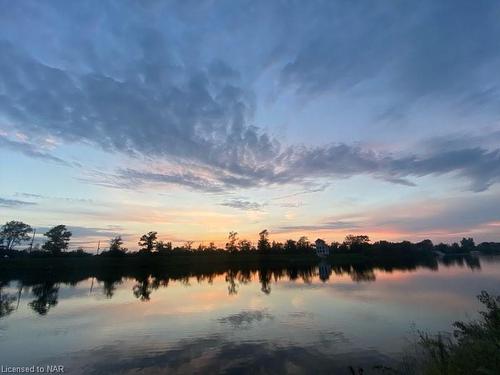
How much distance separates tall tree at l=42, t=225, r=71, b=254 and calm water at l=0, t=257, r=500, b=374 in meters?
102

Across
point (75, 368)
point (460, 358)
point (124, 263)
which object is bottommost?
point (75, 368)

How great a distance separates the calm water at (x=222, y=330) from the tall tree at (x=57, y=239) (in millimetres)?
101599

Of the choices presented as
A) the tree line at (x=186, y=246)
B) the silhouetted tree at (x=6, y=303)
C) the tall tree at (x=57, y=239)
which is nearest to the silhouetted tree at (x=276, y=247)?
the tree line at (x=186, y=246)

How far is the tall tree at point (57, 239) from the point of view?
131m

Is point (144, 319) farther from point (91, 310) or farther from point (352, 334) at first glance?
point (352, 334)

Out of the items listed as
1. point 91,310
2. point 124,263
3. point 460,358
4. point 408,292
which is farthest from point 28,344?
point 124,263

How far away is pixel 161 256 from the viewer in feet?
429

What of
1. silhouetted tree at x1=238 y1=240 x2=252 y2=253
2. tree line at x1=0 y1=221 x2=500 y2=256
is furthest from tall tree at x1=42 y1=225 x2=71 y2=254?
silhouetted tree at x1=238 y1=240 x2=252 y2=253

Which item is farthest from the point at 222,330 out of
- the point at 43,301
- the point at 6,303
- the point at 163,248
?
the point at 163,248

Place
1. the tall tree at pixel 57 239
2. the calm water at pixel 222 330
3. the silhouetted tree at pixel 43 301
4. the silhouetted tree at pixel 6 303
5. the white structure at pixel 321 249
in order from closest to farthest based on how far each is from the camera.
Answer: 1. the calm water at pixel 222 330
2. the silhouetted tree at pixel 6 303
3. the silhouetted tree at pixel 43 301
4. the tall tree at pixel 57 239
5. the white structure at pixel 321 249

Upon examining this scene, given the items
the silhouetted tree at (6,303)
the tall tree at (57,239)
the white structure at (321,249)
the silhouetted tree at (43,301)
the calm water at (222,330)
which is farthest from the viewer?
the white structure at (321,249)

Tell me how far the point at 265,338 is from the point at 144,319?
12.5 meters

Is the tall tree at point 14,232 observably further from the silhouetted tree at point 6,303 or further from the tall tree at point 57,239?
the silhouetted tree at point 6,303

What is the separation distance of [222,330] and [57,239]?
436 feet
